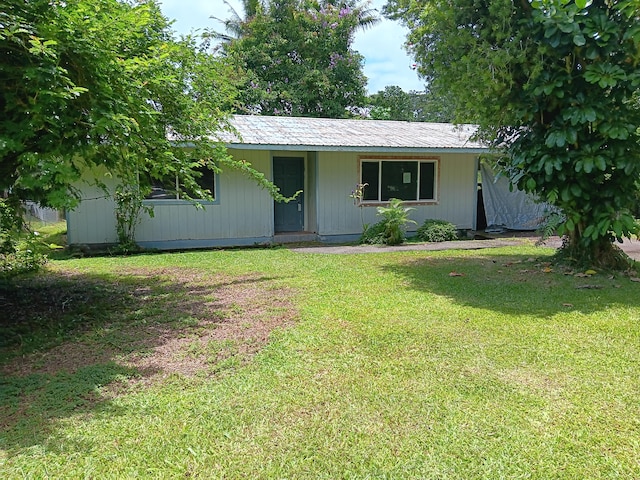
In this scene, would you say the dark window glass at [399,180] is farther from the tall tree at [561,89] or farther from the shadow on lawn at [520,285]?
the tall tree at [561,89]

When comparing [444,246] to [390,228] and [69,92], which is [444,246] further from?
[69,92]

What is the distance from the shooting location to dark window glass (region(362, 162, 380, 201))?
12.4 metres

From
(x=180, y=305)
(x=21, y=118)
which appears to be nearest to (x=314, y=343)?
(x=180, y=305)

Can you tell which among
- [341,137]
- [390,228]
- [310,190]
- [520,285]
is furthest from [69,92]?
[310,190]

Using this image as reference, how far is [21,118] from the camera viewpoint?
397cm

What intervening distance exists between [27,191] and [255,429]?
3.71 meters

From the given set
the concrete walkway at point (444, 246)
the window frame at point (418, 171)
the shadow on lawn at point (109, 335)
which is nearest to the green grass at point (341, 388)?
the shadow on lawn at point (109, 335)

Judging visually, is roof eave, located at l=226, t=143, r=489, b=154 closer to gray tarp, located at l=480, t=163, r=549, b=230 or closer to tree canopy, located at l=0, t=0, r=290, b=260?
gray tarp, located at l=480, t=163, r=549, b=230

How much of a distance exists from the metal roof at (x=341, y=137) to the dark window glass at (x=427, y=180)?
0.71m

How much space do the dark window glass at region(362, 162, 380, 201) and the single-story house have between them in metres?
0.03

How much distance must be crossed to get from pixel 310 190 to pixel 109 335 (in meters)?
8.28

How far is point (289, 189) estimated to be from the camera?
12.5m

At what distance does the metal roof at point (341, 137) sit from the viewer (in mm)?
10641

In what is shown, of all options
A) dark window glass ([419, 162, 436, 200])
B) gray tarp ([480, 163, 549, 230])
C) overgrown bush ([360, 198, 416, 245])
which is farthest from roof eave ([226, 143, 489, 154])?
gray tarp ([480, 163, 549, 230])
